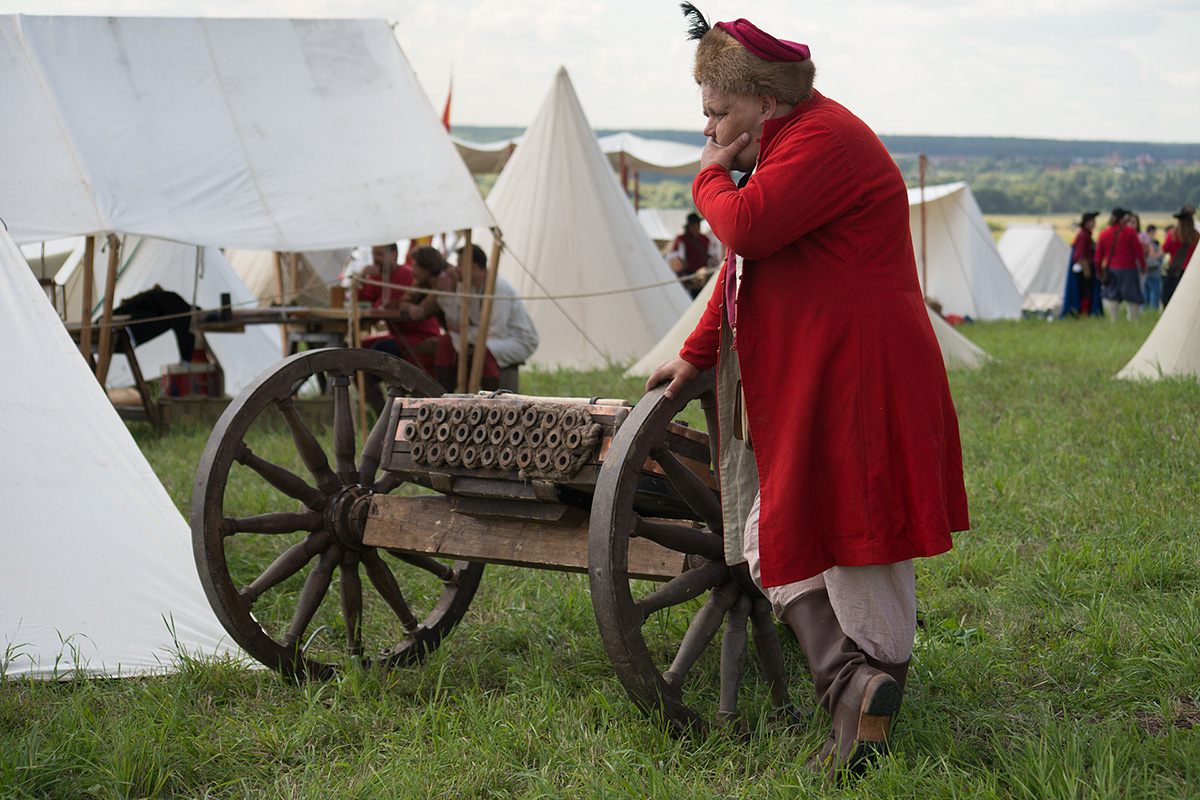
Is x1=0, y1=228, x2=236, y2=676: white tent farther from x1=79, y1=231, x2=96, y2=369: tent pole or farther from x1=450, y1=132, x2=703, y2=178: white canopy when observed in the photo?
x1=450, y1=132, x2=703, y2=178: white canopy

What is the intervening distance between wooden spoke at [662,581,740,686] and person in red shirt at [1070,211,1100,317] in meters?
13.1

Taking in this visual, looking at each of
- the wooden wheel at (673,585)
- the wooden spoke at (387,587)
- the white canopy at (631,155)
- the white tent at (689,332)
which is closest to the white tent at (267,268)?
the white canopy at (631,155)

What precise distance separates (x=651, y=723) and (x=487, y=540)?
586mm

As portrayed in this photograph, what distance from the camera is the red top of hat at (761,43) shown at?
1948mm

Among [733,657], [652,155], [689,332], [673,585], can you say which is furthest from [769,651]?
[652,155]

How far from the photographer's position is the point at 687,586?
89.8 inches

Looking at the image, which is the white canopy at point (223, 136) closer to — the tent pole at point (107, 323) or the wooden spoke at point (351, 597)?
the tent pole at point (107, 323)

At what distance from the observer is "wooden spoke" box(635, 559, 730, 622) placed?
7.15ft

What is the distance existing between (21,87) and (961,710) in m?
5.64

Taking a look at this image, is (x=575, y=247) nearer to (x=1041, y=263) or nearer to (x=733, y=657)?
(x=733, y=657)

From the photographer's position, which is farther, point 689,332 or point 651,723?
point 689,332

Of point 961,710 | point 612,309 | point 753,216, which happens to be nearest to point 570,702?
point 961,710

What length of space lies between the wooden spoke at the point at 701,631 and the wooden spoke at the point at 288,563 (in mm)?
984

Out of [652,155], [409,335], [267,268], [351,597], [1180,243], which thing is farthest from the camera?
[652,155]
